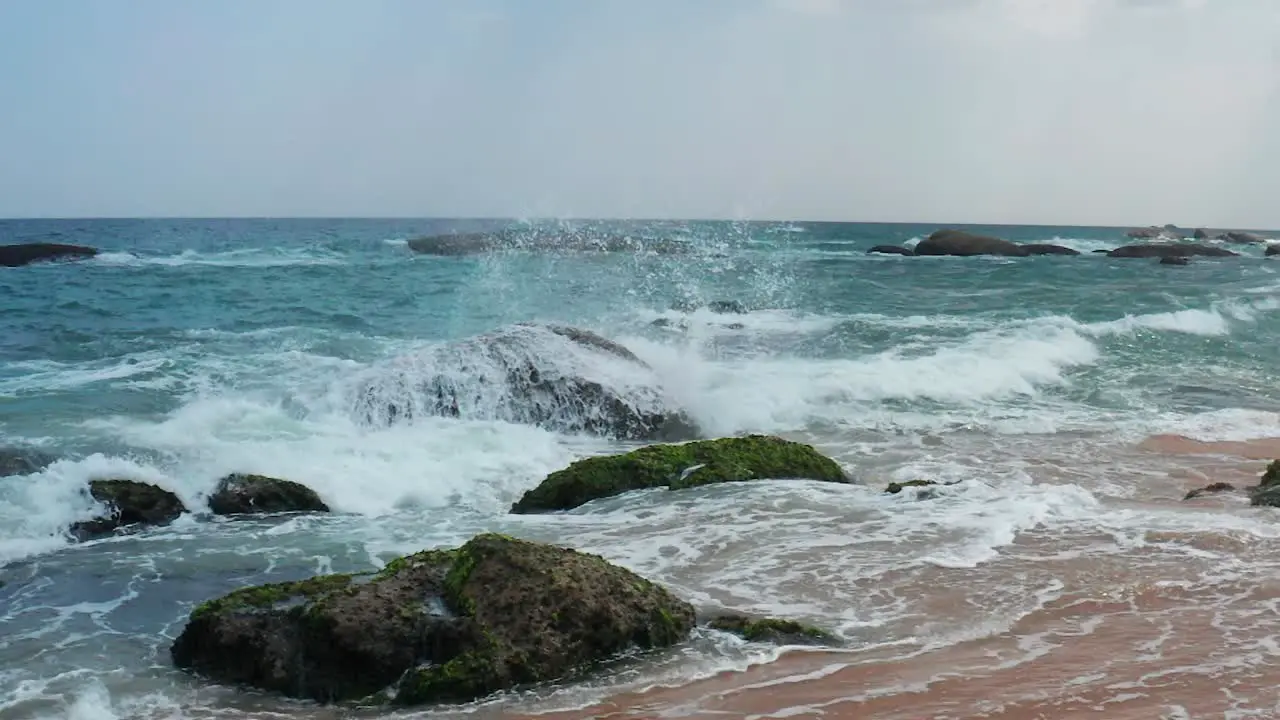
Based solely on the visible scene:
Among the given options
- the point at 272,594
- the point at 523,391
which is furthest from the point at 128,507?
the point at 523,391

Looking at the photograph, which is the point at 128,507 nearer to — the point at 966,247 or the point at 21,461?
the point at 21,461

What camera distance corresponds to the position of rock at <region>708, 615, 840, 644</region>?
5336mm

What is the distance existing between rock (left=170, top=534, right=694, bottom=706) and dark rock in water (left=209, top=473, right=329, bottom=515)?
117 inches

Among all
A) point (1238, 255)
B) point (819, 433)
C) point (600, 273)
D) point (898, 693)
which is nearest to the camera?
point (898, 693)

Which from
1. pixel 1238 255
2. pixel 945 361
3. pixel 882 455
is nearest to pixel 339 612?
pixel 882 455

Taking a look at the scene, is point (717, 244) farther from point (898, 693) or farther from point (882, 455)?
point (898, 693)

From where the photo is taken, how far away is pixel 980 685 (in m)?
4.77

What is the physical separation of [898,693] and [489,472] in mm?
5905

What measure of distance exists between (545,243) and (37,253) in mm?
21727

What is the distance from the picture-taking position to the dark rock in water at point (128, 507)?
26.1 feet

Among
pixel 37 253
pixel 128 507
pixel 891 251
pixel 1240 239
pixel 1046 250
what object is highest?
pixel 1240 239

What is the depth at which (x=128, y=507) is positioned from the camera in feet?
26.8

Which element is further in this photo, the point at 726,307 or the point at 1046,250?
the point at 1046,250

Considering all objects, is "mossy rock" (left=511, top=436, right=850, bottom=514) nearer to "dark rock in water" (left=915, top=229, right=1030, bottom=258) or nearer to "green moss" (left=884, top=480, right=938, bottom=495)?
"green moss" (left=884, top=480, right=938, bottom=495)
